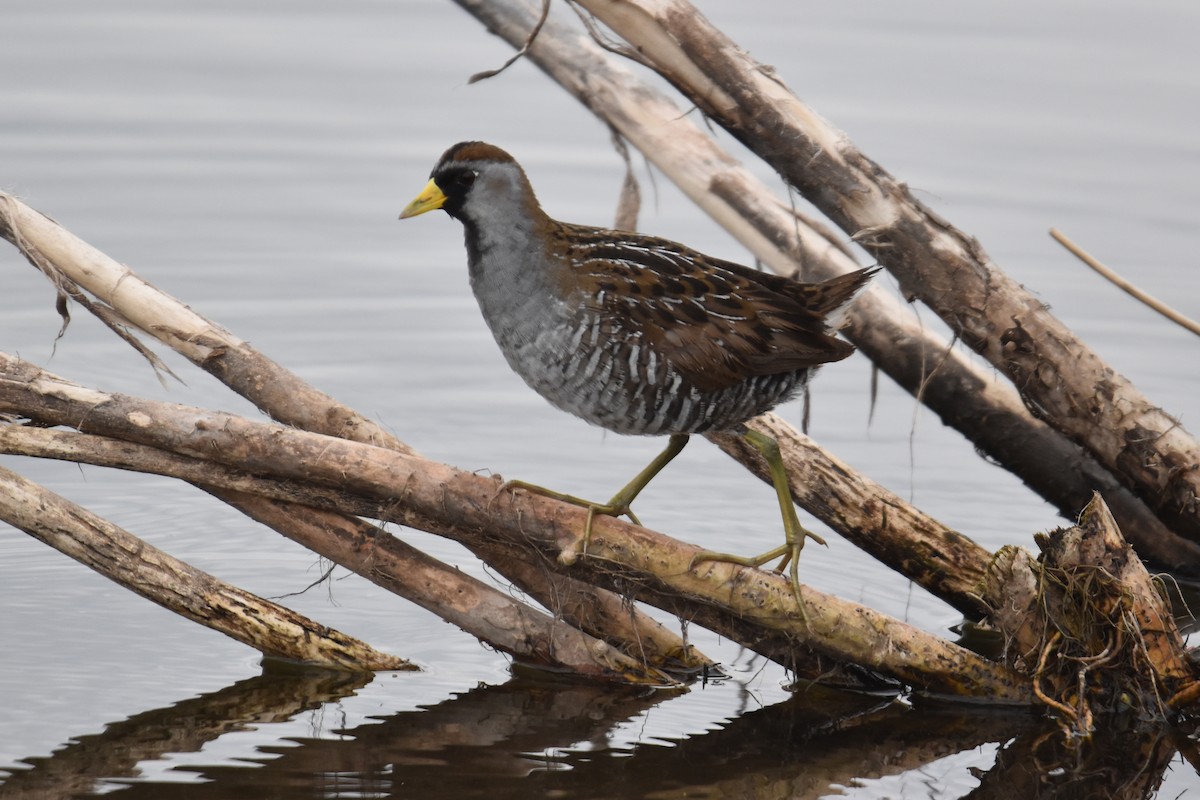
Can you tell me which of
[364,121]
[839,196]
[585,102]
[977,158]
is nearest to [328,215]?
[364,121]

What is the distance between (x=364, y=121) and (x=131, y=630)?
5.38 meters

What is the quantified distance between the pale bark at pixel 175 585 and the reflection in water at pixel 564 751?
0.10 m

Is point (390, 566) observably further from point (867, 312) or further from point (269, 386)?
point (867, 312)

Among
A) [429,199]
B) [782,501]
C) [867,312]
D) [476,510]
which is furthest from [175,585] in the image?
[867,312]

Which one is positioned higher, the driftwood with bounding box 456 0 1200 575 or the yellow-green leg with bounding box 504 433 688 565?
the driftwood with bounding box 456 0 1200 575

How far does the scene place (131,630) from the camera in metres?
5.27

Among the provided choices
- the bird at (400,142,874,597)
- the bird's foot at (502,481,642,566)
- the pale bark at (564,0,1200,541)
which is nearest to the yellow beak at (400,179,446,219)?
the bird at (400,142,874,597)

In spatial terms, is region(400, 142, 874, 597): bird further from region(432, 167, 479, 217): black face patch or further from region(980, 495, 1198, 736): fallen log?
region(980, 495, 1198, 736): fallen log

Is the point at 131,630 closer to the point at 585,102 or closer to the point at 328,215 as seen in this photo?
the point at 585,102

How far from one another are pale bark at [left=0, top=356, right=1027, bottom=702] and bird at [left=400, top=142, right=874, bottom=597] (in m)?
0.06

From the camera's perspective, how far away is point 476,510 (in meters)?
4.72

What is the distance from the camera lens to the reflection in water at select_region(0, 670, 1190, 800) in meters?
4.35

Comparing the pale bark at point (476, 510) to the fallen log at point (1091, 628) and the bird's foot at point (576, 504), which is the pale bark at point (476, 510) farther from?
the fallen log at point (1091, 628)

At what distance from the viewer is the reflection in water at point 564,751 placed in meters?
4.35
